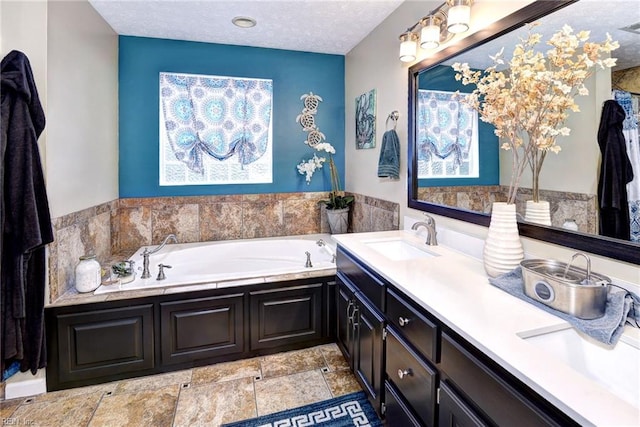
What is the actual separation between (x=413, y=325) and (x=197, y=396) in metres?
1.47

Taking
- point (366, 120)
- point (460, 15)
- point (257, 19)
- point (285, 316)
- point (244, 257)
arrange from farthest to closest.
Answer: point (244, 257)
point (366, 120)
point (257, 19)
point (285, 316)
point (460, 15)

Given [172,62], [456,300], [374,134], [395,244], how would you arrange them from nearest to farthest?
[456,300] → [395,244] → [374,134] → [172,62]

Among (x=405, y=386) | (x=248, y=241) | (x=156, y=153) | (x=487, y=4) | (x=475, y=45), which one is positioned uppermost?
(x=487, y=4)

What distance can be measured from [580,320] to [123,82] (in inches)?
147

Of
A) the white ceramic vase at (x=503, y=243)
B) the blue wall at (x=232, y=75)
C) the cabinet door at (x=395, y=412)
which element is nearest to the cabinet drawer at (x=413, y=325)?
the cabinet door at (x=395, y=412)

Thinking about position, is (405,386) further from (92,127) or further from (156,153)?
(156,153)

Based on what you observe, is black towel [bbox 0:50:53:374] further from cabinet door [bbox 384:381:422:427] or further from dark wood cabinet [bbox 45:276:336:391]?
cabinet door [bbox 384:381:422:427]

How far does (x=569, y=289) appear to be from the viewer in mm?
1090

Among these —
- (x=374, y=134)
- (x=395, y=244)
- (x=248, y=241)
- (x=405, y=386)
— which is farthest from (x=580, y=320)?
(x=248, y=241)

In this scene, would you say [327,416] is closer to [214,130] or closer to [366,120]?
[366,120]

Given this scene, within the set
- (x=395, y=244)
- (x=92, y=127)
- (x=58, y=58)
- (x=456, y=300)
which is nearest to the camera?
(x=456, y=300)

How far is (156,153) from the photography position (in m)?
3.28

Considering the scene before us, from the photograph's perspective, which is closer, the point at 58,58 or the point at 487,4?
the point at 487,4

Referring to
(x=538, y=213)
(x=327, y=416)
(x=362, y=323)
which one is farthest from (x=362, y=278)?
(x=538, y=213)
